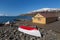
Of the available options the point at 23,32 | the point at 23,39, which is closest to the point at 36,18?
the point at 23,32

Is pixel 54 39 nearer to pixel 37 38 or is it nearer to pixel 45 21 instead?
pixel 37 38

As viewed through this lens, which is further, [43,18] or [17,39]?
[43,18]

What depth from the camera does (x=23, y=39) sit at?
2095cm

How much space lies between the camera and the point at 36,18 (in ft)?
167

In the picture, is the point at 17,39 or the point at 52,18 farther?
the point at 52,18

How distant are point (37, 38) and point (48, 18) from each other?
1084 inches

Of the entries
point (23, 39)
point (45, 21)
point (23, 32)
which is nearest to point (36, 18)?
point (45, 21)

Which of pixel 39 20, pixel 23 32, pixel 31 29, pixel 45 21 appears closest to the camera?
pixel 31 29

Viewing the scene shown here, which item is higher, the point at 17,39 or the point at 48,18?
the point at 48,18

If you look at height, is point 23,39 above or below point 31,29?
below

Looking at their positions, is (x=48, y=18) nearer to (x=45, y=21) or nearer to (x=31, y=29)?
(x=45, y=21)

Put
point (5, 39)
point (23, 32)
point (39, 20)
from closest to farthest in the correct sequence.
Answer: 1. point (5, 39)
2. point (23, 32)
3. point (39, 20)

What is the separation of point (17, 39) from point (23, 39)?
1175 mm

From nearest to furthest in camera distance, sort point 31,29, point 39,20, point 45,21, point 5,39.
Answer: point 5,39 → point 31,29 → point 45,21 → point 39,20
